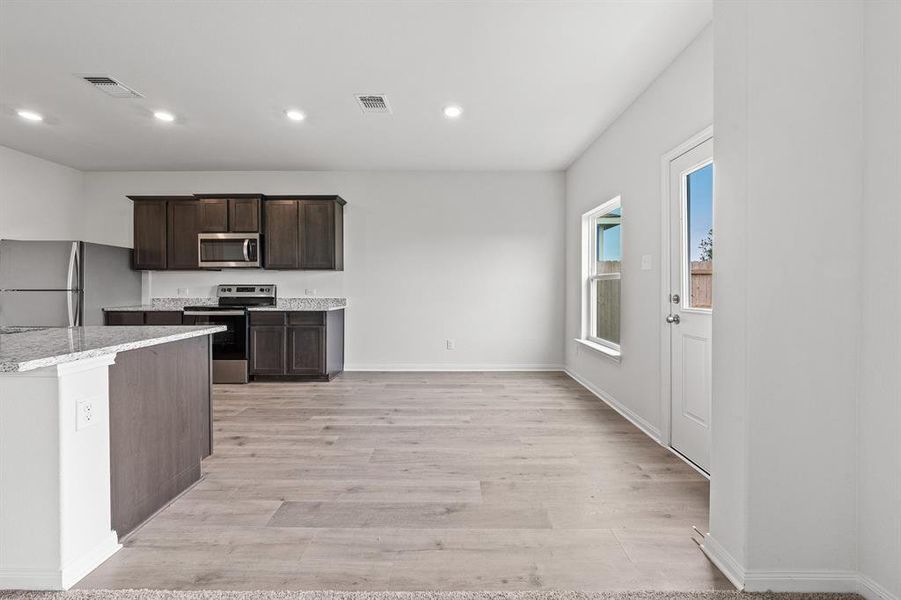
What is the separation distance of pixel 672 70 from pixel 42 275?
20.1 ft

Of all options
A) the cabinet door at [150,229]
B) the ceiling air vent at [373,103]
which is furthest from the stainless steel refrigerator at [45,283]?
the ceiling air vent at [373,103]

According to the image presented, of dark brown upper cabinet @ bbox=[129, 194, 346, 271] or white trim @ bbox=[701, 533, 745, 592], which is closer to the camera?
white trim @ bbox=[701, 533, 745, 592]

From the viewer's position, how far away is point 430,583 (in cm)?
160

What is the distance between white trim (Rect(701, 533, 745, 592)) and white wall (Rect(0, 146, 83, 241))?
279 inches

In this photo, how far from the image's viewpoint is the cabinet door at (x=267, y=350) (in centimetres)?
509

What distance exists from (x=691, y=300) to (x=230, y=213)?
5.10 metres

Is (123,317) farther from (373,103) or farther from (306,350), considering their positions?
(373,103)

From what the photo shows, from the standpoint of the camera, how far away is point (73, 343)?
70.6 inches

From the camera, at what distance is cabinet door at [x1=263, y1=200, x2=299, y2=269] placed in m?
5.30

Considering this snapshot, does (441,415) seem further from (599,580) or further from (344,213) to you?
(344,213)

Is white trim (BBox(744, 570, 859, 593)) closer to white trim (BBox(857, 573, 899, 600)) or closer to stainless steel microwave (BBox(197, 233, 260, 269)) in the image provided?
white trim (BBox(857, 573, 899, 600))

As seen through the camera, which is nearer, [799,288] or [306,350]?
[799,288]

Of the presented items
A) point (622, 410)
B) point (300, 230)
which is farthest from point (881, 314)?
point (300, 230)

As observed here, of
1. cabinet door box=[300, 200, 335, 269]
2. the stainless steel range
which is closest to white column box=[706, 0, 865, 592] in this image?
cabinet door box=[300, 200, 335, 269]
